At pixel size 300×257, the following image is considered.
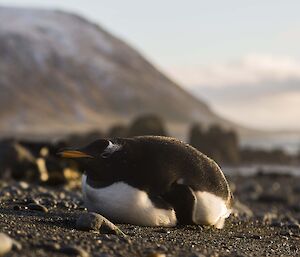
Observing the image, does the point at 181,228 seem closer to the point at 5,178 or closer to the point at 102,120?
the point at 5,178

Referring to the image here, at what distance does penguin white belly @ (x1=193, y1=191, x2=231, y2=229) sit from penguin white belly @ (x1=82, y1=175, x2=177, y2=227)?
0.32 metres

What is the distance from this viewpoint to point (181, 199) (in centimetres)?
802

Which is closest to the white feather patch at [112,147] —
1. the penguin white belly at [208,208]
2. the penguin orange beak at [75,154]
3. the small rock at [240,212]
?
the penguin orange beak at [75,154]

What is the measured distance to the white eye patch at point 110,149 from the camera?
26.6 feet

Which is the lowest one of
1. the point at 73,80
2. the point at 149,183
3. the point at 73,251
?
the point at 73,80

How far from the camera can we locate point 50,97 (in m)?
132

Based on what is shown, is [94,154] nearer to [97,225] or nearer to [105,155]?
[105,155]

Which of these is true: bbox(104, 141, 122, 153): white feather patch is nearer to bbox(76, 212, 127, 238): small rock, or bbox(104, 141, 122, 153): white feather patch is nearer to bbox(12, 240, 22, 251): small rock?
bbox(76, 212, 127, 238): small rock

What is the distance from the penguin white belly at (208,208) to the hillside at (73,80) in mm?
104969

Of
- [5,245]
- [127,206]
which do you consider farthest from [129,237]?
[5,245]

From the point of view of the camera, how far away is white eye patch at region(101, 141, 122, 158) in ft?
26.6

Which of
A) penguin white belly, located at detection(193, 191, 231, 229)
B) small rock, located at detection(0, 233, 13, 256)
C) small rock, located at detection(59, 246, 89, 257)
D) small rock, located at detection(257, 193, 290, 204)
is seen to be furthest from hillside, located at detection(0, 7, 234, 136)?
small rock, located at detection(0, 233, 13, 256)

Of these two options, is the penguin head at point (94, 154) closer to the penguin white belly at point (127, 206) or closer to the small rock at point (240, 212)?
the penguin white belly at point (127, 206)

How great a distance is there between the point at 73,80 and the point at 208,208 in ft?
447
